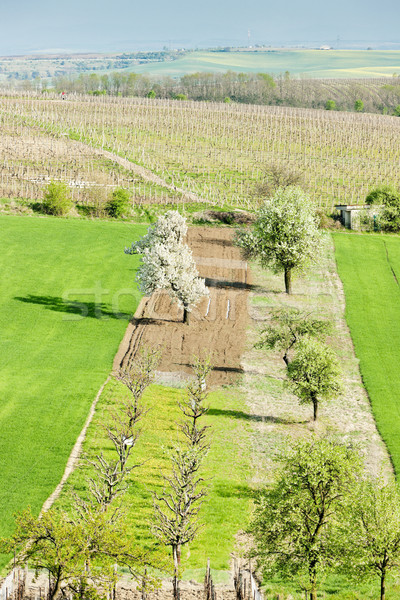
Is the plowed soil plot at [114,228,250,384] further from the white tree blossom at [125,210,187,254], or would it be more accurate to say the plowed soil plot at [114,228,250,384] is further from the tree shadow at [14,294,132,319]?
the white tree blossom at [125,210,187,254]

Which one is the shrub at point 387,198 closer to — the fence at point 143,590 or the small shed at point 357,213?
the small shed at point 357,213

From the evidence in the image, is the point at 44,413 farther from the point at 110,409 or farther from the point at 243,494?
the point at 243,494

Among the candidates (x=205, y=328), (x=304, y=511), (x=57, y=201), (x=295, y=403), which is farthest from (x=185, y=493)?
(x=57, y=201)

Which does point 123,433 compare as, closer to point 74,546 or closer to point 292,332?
point 74,546

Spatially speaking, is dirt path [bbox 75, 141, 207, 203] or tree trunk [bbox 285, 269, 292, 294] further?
dirt path [bbox 75, 141, 207, 203]

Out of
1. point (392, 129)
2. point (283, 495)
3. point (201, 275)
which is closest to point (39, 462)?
point (283, 495)

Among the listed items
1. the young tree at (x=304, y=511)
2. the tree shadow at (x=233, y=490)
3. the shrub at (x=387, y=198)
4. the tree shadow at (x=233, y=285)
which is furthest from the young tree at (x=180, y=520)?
the shrub at (x=387, y=198)

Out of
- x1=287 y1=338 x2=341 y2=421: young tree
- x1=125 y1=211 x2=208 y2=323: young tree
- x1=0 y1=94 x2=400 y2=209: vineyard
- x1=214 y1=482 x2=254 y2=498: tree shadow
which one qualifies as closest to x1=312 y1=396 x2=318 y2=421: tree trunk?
x1=287 y1=338 x2=341 y2=421: young tree
